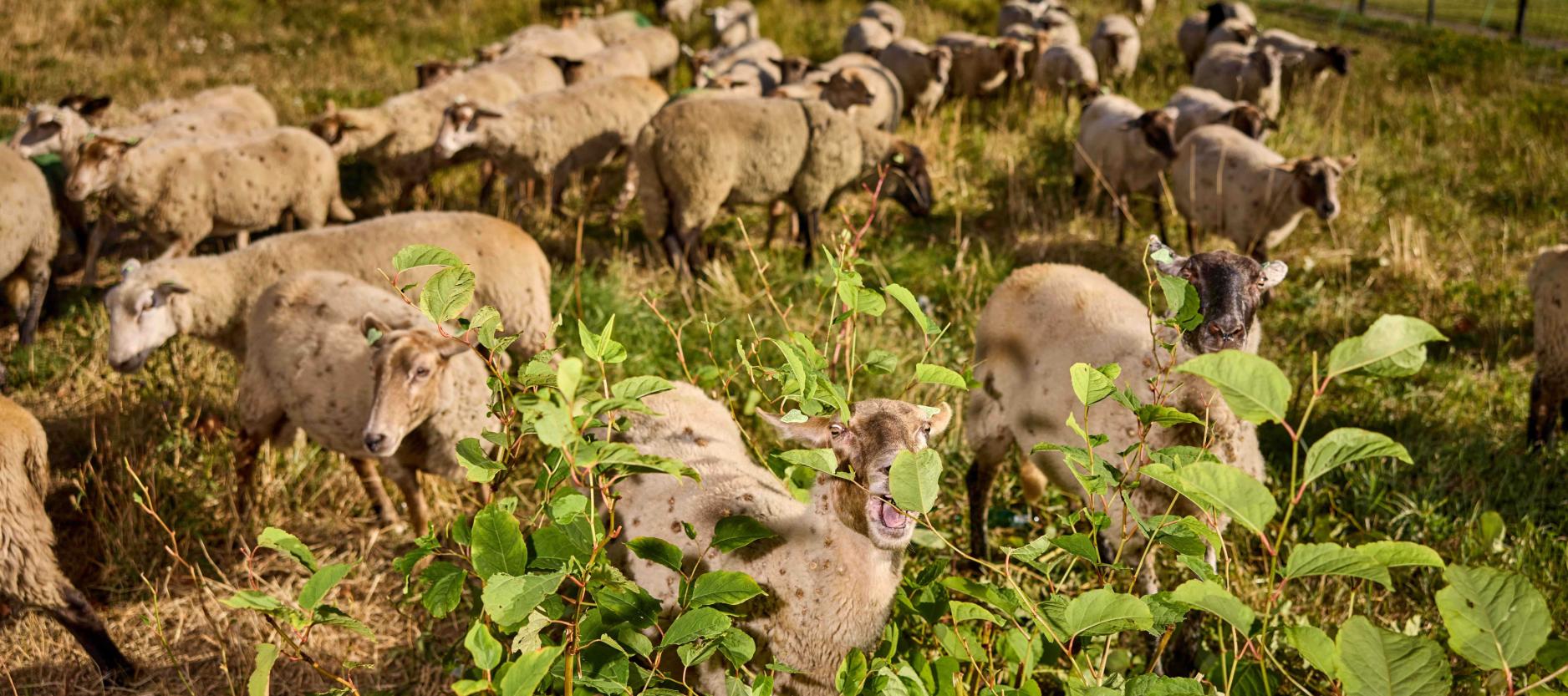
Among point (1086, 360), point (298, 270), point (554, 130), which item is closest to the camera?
point (1086, 360)

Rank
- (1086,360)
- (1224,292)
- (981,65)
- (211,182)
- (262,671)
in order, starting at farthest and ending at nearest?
(981,65), (211,182), (1086,360), (1224,292), (262,671)

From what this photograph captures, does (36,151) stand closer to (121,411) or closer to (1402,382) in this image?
(121,411)

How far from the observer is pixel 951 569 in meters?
4.01

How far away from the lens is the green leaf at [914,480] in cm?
165

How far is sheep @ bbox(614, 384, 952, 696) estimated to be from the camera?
2420 millimetres

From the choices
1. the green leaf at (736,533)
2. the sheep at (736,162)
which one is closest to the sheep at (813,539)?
the green leaf at (736,533)

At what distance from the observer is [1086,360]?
11.6 ft

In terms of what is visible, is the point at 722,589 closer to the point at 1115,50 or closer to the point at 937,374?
the point at 937,374

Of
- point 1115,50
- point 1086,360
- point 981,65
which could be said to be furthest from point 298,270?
point 1115,50

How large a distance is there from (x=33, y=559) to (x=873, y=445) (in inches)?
122

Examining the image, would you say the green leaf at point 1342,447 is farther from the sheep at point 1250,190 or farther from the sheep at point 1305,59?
the sheep at point 1305,59

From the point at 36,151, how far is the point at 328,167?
253 centimetres

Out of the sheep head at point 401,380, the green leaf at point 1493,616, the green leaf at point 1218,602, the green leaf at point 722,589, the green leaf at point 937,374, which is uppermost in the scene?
the green leaf at point 937,374

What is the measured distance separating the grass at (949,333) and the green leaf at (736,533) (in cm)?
90
